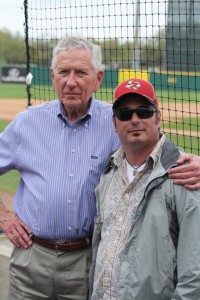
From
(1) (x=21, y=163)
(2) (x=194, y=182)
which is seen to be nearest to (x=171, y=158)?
(2) (x=194, y=182)

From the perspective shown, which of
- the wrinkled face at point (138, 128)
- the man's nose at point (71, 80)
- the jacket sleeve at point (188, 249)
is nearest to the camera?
the jacket sleeve at point (188, 249)

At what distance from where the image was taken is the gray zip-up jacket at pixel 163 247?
2.27 metres

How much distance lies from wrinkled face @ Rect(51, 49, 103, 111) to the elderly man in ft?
1.71

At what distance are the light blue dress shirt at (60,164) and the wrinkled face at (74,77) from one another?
0.38 ft

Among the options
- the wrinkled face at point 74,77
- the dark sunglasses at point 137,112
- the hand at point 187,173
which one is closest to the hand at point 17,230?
the wrinkled face at point 74,77

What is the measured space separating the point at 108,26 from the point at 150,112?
4102 millimetres

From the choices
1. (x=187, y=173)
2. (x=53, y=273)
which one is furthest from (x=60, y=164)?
(x=187, y=173)

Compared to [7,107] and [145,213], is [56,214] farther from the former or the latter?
[7,107]

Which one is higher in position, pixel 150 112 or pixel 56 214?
pixel 150 112

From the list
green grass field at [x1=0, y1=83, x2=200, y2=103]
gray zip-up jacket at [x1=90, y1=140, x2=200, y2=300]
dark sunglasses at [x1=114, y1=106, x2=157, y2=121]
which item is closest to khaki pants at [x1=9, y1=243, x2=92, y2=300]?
gray zip-up jacket at [x1=90, y1=140, x2=200, y2=300]

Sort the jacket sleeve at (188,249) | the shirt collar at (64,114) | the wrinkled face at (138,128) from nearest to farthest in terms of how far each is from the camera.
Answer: the jacket sleeve at (188,249) < the wrinkled face at (138,128) < the shirt collar at (64,114)

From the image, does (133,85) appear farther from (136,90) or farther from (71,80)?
(71,80)

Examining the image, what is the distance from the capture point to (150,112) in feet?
8.27

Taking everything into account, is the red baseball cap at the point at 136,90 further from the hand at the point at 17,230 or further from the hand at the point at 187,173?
the hand at the point at 17,230
